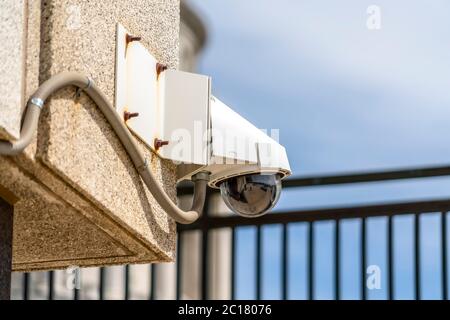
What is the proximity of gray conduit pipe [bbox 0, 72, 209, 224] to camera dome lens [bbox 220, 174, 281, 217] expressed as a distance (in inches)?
4.9

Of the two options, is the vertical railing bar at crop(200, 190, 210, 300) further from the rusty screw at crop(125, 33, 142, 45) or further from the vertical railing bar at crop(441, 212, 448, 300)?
the rusty screw at crop(125, 33, 142, 45)

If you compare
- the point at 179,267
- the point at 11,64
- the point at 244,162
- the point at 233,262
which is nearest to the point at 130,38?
the point at 244,162

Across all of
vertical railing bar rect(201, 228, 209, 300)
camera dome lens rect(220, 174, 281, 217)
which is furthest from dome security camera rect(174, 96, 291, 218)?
vertical railing bar rect(201, 228, 209, 300)

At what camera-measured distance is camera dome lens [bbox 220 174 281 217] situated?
516 centimetres

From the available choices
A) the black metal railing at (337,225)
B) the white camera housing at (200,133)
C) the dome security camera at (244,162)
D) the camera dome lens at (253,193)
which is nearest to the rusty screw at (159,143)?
the white camera housing at (200,133)

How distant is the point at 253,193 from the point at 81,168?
43.5 inches

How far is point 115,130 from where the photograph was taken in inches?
179

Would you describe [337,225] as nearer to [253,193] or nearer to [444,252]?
[444,252]

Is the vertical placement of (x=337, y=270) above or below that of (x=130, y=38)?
below

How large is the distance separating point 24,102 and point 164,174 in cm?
126

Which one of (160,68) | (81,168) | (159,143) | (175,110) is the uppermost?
(160,68)

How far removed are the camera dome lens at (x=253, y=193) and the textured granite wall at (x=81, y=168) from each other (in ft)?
0.81

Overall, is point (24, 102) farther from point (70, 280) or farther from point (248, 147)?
point (70, 280)
